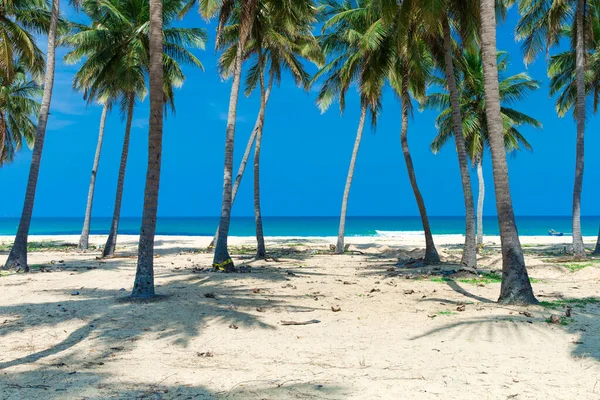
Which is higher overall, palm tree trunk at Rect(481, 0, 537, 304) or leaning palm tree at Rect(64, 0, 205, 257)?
leaning palm tree at Rect(64, 0, 205, 257)

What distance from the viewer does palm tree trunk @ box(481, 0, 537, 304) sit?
802 cm

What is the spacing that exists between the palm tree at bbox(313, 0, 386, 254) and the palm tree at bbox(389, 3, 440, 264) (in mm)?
588

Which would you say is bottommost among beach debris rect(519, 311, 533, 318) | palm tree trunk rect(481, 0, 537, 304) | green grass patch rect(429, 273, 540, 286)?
green grass patch rect(429, 273, 540, 286)

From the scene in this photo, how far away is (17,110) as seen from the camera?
90.2 feet

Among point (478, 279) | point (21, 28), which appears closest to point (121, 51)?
point (21, 28)

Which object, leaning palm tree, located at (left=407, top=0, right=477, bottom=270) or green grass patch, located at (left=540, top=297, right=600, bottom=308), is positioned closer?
green grass patch, located at (left=540, top=297, right=600, bottom=308)

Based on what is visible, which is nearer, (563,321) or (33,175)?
(563,321)

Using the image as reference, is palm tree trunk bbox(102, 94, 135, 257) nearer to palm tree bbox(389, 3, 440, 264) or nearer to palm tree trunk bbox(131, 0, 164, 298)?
palm tree trunk bbox(131, 0, 164, 298)

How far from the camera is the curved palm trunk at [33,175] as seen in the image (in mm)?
13133

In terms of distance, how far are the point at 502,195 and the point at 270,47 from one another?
13.3 meters

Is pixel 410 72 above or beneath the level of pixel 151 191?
above

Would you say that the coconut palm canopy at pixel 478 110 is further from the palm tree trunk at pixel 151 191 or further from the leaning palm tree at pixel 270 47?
the palm tree trunk at pixel 151 191

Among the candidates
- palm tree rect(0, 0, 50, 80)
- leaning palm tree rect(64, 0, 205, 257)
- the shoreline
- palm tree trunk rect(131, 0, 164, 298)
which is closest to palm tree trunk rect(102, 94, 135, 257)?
leaning palm tree rect(64, 0, 205, 257)

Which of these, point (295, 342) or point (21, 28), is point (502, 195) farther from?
point (21, 28)
